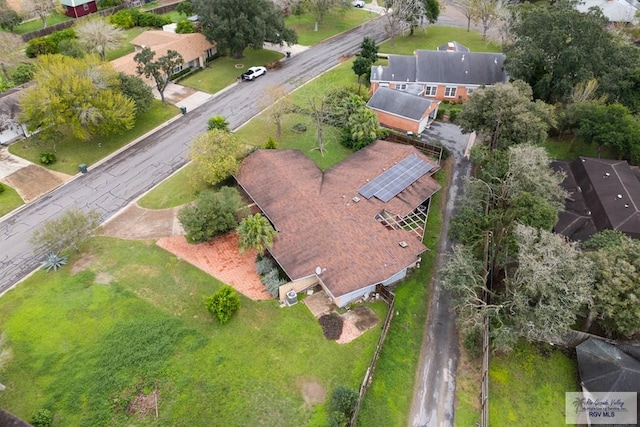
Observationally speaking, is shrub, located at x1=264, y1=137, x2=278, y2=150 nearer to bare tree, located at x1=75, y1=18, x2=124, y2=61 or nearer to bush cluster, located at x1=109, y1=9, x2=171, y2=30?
bare tree, located at x1=75, y1=18, x2=124, y2=61

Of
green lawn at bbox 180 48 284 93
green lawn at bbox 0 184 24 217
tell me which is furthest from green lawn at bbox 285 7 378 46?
green lawn at bbox 0 184 24 217

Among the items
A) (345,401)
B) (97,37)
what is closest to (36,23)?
(97,37)

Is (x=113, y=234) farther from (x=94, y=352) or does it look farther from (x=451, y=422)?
(x=451, y=422)

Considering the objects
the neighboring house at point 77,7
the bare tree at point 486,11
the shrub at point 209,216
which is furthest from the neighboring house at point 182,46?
the bare tree at point 486,11

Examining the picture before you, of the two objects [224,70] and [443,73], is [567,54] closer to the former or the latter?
[443,73]

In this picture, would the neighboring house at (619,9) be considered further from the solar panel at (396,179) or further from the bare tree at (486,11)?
the solar panel at (396,179)
